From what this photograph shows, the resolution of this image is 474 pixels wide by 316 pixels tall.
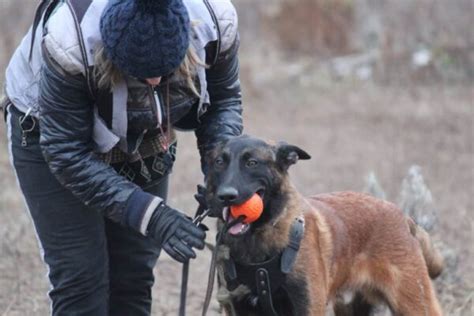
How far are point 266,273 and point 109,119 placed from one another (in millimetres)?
975

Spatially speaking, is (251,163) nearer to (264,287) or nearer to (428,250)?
(264,287)

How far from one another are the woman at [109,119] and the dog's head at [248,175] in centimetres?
21

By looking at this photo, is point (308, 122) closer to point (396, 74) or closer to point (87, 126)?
point (396, 74)

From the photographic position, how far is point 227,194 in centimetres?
409

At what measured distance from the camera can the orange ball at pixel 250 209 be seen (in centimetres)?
422

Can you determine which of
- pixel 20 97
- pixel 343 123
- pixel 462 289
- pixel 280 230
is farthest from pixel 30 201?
pixel 343 123

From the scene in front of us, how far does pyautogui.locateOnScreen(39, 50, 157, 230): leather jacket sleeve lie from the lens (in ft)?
13.3

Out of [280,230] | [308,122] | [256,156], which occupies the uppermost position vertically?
[256,156]

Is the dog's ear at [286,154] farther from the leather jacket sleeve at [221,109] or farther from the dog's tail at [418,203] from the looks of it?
the dog's tail at [418,203]

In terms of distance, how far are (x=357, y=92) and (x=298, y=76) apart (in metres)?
1.27

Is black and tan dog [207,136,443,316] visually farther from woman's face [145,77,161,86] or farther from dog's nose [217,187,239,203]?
woman's face [145,77,161,86]

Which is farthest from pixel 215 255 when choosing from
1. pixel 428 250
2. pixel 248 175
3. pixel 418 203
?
pixel 418 203

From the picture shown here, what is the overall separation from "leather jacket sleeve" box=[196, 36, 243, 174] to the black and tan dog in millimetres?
219

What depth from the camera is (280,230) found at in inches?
180
